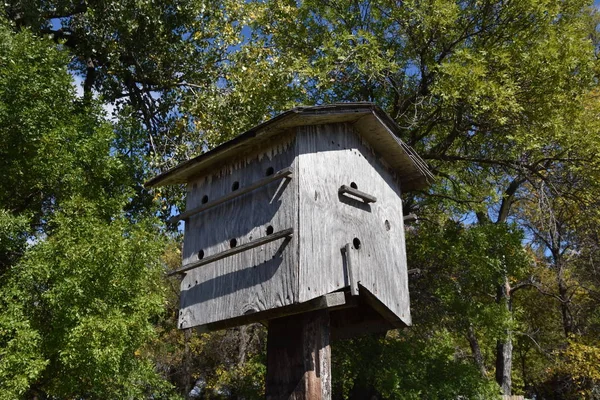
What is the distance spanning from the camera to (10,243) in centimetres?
900

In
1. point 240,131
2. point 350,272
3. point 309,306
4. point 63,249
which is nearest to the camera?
point 309,306

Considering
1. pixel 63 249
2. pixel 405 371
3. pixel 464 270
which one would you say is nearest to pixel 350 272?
pixel 63 249

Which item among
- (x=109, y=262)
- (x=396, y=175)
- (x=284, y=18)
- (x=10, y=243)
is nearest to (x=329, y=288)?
(x=396, y=175)

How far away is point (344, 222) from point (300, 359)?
1457 millimetres

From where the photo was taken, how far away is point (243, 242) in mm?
5941

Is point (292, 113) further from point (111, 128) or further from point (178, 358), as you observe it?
point (178, 358)

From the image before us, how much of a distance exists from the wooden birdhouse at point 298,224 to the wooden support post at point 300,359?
292mm

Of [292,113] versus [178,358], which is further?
[178,358]

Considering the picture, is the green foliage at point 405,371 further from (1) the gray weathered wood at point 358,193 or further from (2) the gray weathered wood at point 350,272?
(2) the gray weathered wood at point 350,272

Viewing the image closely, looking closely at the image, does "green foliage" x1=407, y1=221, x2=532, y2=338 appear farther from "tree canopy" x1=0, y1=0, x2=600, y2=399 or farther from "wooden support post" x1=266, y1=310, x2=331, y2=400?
"wooden support post" x1=266, y1=310, x2=331, y2=400

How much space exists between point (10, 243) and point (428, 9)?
878cm

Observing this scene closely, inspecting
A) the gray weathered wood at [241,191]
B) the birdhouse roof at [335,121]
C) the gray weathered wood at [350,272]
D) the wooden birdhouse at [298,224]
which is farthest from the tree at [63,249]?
the gray weathered wood at [350,272]

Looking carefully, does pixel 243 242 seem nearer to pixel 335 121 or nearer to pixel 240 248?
pixel 240 248

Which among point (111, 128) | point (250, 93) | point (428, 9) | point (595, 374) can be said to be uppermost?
point (428, 9)
